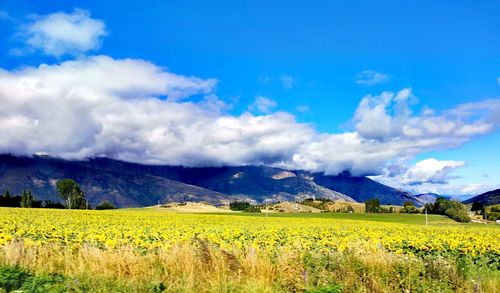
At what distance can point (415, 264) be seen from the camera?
10.8 metres

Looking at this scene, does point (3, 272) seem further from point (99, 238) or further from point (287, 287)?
point (99, 238)

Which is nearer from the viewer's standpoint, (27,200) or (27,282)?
(27,282)

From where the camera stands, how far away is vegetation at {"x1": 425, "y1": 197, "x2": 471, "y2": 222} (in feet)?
466

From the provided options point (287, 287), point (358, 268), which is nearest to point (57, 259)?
point (287, 287)

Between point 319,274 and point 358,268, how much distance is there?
97 centimetres

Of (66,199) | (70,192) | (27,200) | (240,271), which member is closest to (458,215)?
(27,200)

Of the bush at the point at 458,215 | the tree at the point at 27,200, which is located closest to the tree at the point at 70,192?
the tree at the point at 27,200

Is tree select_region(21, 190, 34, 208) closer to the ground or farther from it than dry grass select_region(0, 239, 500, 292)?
farther from it

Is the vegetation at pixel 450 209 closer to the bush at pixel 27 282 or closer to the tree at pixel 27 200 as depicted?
the tree at pixel 27 200

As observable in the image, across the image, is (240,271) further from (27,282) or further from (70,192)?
(70,192)

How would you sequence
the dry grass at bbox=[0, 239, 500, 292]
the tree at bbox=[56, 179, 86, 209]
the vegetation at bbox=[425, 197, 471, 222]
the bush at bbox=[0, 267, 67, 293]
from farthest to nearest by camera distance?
1. the tree at bbox=[56, 179, 86, 209]
2. the vegetation at bbox=[425, 197, 471, 222]
3. the dry grass at bbox=[0, 239, 500, 292]
4. the bush at bbox=[0, 267, 67, 293]

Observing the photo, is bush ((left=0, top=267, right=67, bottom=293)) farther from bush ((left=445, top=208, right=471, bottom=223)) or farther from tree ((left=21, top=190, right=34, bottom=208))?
tree ((left=21, top=190, right=34, bottom=208))

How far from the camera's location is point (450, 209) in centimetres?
15562

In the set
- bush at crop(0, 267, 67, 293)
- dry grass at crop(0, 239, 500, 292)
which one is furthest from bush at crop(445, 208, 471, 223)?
bush at crop(0, 267, 67, 293)
